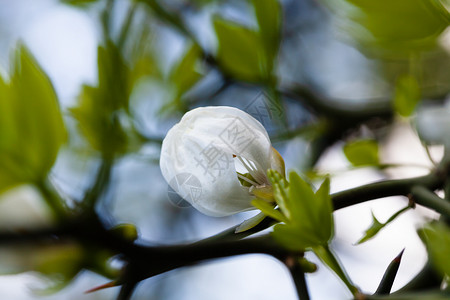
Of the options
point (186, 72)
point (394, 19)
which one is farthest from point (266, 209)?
point (186, 72)

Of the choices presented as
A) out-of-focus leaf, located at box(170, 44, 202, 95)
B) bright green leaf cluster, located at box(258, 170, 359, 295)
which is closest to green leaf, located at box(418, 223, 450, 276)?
bright green leaf cluster, located at box(258, 170, 359, 295)

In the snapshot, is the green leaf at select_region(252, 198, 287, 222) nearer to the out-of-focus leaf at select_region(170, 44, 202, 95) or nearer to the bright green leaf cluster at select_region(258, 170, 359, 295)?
the bright green leaf cluster at select_region(258, 170, 359, 295)

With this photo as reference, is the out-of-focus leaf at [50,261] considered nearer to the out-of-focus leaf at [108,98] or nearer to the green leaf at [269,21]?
the out-of-focus leaf at [108,98]

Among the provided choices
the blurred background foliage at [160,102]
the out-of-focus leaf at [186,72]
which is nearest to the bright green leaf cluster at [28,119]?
the blurred background foliage at [160,102]

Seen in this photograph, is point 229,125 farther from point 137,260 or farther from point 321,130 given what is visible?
point 321,130

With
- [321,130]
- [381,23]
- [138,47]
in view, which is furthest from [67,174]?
[381,23]

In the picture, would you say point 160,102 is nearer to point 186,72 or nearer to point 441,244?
point 186,72
